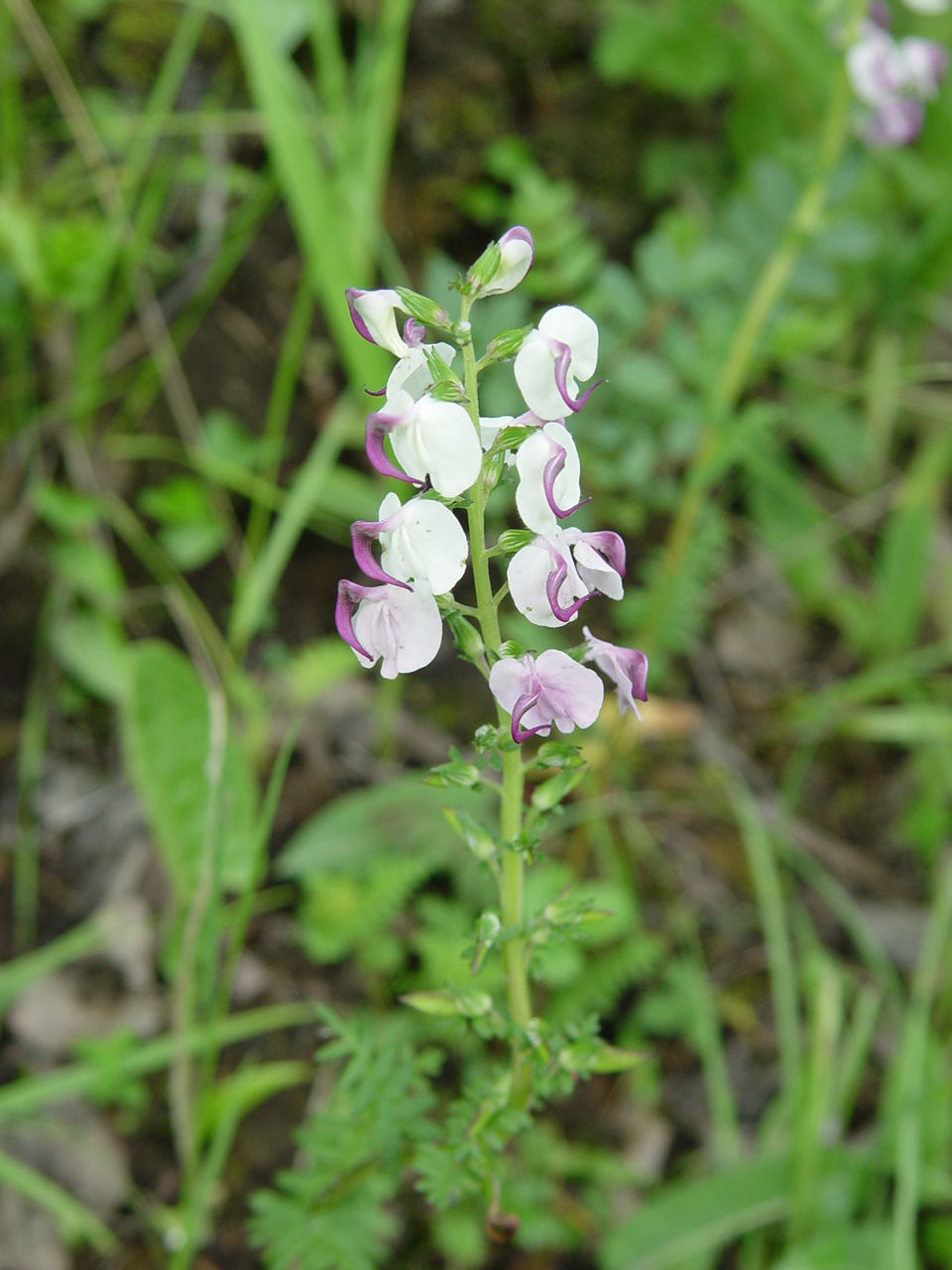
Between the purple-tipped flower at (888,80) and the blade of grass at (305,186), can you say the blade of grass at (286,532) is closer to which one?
the blade of grass at (305,186)

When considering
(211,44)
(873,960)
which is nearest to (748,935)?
(873,960)

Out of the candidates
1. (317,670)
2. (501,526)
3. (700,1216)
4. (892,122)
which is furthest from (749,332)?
(700,1216)

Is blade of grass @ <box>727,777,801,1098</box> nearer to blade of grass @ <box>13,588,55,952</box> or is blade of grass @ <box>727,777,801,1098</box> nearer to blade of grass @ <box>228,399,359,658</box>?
blade of grass @ <box>228,399,359,658</box>

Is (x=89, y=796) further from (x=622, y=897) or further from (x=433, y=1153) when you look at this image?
(x=433, y=1153)

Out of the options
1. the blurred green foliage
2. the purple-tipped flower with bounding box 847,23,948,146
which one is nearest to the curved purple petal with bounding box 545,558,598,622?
the blurred green foliage

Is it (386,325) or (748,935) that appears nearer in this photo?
(386,325)

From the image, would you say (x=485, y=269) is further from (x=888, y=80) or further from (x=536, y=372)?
(x=888, y=80)

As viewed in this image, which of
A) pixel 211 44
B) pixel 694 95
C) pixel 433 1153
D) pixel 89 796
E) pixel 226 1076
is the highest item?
pixel 211 44
